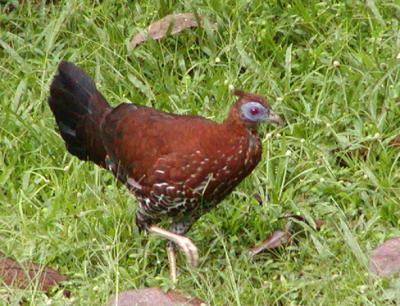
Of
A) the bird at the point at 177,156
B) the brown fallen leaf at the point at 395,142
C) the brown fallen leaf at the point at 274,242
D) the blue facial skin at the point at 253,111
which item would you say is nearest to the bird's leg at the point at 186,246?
the bird at the point at 177,156

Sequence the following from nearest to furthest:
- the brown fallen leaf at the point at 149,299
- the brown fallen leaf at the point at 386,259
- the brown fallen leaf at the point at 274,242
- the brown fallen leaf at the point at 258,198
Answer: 1. the brown fallen leaf at the point at 149,299
2. the brown fallen leaf at the point at 386,259
3. the brown fallen leaf at the point at 274,242
4. the brown fallen leaf at the point at 258,198

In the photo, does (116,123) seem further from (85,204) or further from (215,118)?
(215,118)

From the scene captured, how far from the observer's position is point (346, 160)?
7.73 metres

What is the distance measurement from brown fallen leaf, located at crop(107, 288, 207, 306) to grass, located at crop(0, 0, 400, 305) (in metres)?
0.12

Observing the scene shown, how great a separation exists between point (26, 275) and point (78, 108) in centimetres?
105

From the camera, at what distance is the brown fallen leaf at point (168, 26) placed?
28.7 ft

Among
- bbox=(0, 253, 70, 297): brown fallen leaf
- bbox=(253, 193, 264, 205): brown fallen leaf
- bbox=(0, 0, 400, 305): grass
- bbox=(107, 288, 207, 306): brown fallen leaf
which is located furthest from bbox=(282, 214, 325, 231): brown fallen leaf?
bbox=(0, 253, 70, 297): brown fallen leaf

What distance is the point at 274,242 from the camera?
282 inches

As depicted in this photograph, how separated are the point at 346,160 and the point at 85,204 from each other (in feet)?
4.78

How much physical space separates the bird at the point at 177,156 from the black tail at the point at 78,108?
2 cm

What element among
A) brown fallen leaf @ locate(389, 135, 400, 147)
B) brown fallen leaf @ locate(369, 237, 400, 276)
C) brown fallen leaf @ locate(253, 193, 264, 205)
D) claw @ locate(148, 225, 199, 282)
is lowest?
brown fallen leaf @ locate(253, 193, 264, 205)

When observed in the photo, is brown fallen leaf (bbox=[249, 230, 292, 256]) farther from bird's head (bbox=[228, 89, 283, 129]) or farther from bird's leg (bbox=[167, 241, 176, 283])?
bird's head (bbox=[228, 89, 283, 129])

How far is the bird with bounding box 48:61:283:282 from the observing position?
6.80 metres

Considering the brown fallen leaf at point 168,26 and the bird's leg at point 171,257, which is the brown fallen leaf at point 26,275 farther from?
the brown fallen leaf at point 168,26
